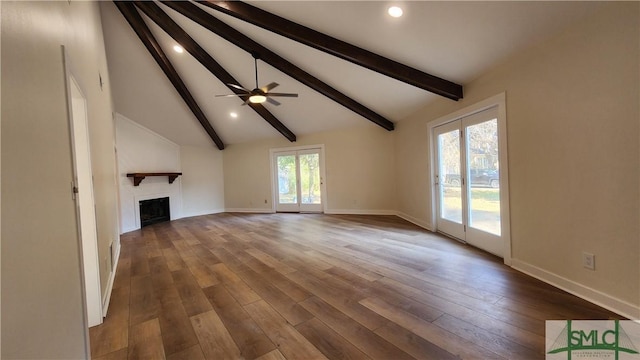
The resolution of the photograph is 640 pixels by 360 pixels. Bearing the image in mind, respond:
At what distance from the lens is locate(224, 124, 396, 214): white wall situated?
20.5 ft

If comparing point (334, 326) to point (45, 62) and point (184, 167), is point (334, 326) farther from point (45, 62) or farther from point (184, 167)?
point (184, 167)

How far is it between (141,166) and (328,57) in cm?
520

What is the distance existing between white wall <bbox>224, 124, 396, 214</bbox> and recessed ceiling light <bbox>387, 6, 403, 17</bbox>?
345cm

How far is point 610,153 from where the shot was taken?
194cm

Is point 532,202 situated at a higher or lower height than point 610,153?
lower

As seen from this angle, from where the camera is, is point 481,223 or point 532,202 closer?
point 532,202

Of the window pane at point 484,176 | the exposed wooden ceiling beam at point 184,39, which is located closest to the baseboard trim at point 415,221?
the window pane at point 484,176

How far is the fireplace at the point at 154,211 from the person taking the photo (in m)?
6.38

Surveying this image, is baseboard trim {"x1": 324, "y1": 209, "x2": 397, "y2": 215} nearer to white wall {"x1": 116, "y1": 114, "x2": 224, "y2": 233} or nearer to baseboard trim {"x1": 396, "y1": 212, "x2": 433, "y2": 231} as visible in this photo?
baseboard trim {"x1": 396, "y1": 212, "x2": 433, "y2": 231}

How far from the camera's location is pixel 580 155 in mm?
2146

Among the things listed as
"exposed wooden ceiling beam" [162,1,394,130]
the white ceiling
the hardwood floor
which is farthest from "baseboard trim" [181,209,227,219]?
"exposed wooden ceiling beam" [162,1,394,130]

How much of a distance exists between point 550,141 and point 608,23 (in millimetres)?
939

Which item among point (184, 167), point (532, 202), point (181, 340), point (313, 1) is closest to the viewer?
point (181, 340)

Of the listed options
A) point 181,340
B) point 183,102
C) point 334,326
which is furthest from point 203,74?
point 334,326
